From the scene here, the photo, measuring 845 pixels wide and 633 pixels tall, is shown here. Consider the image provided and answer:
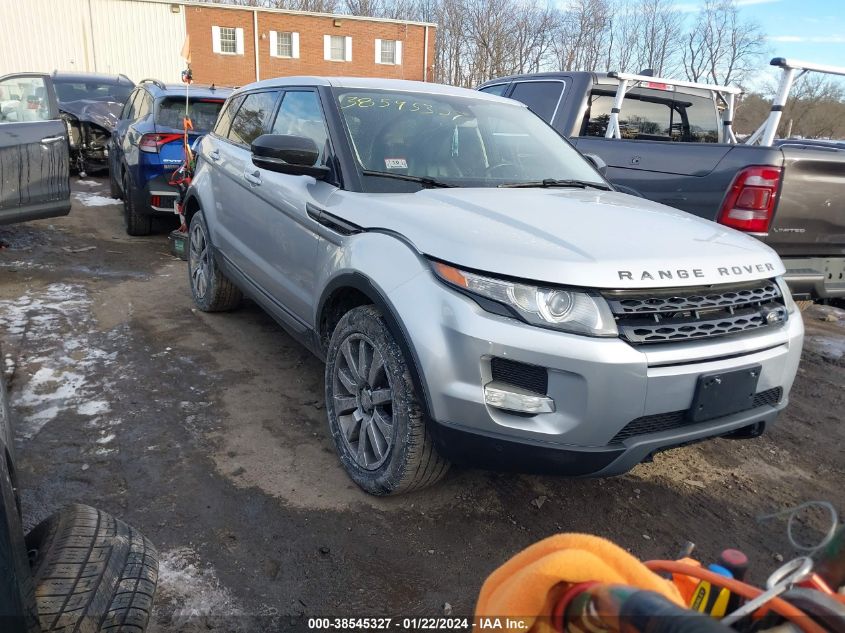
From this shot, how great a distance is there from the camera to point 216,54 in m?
29.8

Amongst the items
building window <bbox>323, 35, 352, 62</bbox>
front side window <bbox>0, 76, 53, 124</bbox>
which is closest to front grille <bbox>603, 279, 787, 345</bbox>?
front side window <bbox>0, 76, 53, 124</bbox>

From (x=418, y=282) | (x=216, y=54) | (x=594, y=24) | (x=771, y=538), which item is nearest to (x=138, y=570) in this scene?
(x=418, y=282)

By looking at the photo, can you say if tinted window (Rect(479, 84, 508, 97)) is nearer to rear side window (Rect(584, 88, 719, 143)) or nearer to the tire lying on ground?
rear side window (Rect(584, 88, 719, 143))

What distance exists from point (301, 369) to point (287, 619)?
7.44 ft

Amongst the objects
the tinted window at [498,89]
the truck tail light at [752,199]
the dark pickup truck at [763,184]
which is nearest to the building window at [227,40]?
the tinted window at [498,89]

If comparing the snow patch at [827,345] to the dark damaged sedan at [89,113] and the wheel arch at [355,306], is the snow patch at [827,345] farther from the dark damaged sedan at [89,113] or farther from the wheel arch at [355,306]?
the dark damaged sedan at [89,113]

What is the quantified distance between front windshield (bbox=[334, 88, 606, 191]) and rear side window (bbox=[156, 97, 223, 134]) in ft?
14.6

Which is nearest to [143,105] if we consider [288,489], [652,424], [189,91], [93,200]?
[189,91]

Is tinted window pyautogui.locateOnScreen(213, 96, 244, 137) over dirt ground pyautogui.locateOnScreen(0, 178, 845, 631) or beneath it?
over

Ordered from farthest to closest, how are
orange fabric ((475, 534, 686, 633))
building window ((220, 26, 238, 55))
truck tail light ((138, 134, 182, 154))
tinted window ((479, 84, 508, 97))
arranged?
building window ((220, 26, 238, 55)), truck tail light ((138, 134, 182, 154)), tinted window ((479, 84, 508, 97)), orange fabric ((475, 534, 686, 633))

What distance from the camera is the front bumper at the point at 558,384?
85.5 inches

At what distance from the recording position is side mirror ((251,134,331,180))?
3104 millimetres

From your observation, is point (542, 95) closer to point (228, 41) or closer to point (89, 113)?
point (89, 113)

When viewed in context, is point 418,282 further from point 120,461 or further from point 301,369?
point 301,369
